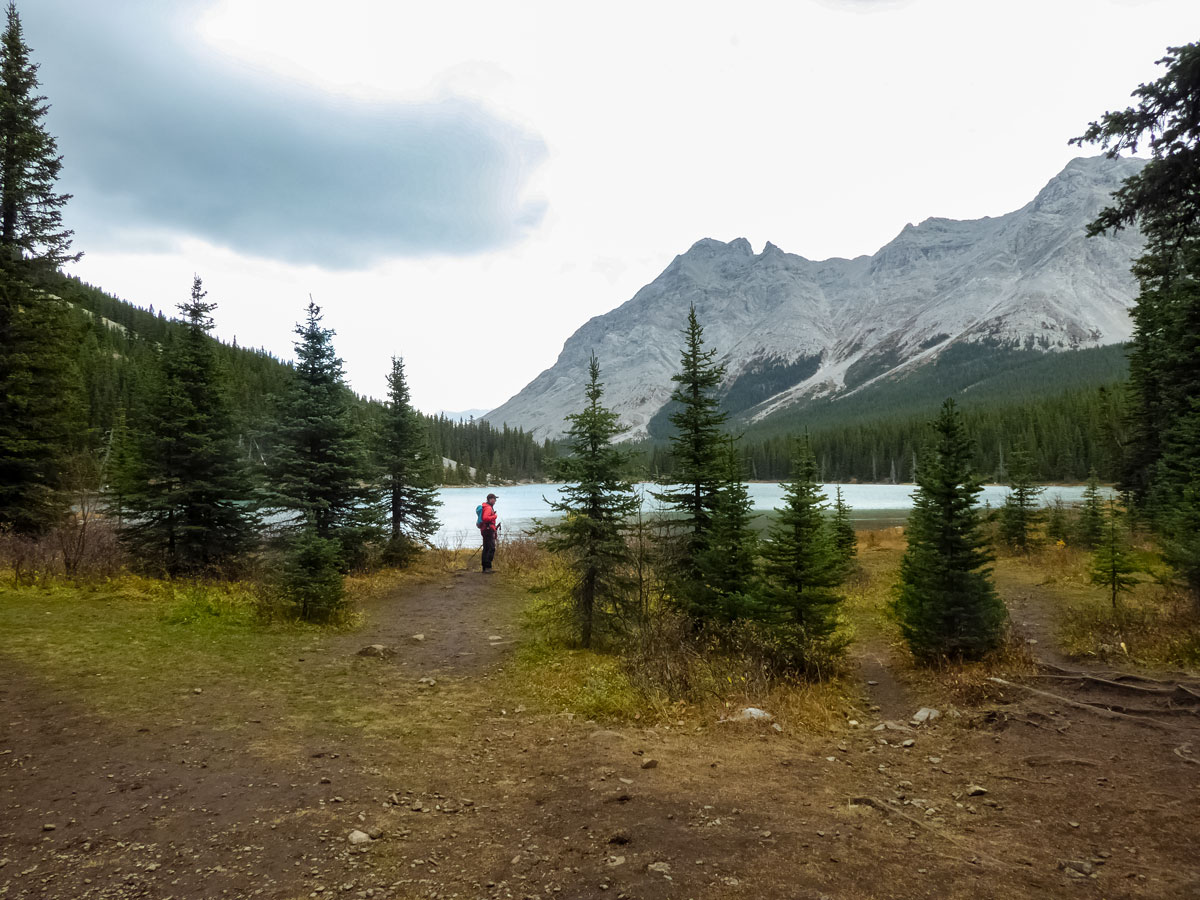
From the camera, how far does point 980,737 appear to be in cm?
709

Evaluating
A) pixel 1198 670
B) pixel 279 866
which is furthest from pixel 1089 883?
pixel 1198 670

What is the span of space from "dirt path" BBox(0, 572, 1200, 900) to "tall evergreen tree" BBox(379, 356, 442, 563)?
12665 mm

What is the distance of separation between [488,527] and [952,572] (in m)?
13.7

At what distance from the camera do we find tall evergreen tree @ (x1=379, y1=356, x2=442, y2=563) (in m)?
20.7

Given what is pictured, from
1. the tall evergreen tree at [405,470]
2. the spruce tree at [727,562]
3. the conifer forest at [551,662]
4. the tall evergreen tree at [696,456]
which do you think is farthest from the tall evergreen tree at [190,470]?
the spruce tree at [727,562]

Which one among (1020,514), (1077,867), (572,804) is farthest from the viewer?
(1020,514)

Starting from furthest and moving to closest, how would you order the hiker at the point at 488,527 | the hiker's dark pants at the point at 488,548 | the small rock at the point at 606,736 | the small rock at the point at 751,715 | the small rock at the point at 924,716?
1. the hiker's dark pants at the point at 488,548
2. the hiker at the point at 488,527
3. the small rock at the point at 924,716
4. the small rock at the point at 751,715
5. the small rock at the point at 606,736

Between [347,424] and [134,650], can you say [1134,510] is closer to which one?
[347,424]

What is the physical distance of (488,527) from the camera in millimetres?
19703

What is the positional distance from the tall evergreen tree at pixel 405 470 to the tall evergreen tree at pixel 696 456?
11258mm

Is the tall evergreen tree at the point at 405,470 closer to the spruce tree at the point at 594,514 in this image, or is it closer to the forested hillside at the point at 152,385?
the forested hillside at the point at 152,385

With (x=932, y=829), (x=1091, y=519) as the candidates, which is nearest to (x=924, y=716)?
(x=932, y=829)

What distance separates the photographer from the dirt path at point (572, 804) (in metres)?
4.02

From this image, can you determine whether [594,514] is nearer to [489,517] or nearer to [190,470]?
A: [489,517]
